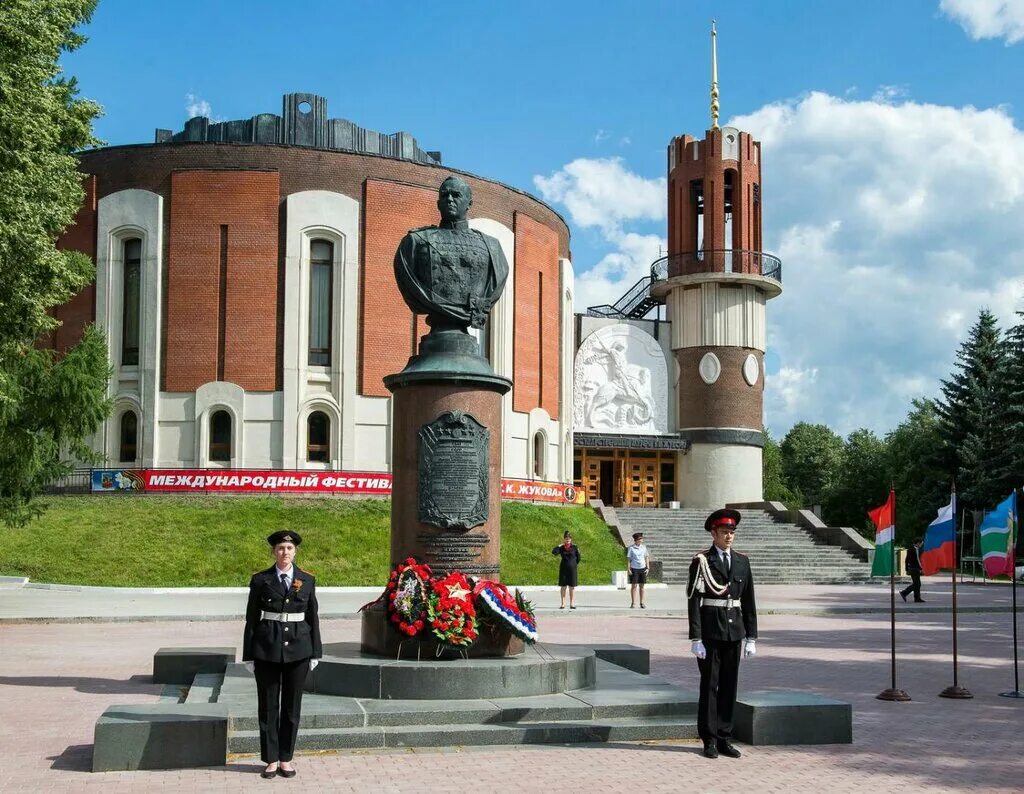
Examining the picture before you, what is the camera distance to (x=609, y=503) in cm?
5344

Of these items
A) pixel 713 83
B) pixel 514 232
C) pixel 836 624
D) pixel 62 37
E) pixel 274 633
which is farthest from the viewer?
pixel 713 83

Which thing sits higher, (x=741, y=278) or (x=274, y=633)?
(x=741, y=278)

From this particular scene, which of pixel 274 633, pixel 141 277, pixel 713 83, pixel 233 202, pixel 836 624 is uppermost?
pixel 713 83

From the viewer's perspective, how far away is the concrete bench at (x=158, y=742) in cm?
877

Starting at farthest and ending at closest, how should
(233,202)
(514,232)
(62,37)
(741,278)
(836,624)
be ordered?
(741,278), (514,232), (233,202), (836,624), (62,37)

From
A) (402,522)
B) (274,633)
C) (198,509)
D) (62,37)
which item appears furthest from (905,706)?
(198,509)

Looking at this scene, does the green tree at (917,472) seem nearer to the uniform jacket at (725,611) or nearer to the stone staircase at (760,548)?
the stone staircase at (760,548)

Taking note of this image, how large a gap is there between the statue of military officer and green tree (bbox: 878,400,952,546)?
40.8 metres

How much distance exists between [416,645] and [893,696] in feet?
17.2

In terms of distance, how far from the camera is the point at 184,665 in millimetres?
13250

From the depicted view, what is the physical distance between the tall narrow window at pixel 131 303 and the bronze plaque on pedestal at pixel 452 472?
30.9 meters

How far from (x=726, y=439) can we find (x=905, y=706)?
3908 cm

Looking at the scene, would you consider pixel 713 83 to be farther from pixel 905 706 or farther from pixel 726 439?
pixel 905 706

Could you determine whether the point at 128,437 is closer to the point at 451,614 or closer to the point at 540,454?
the point at 540,454
